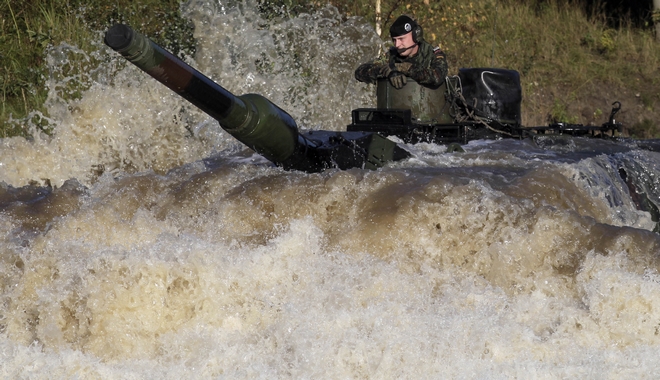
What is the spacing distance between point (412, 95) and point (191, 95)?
3.54 metres

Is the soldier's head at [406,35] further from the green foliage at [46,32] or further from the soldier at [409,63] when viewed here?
the green foliage at [46,32]

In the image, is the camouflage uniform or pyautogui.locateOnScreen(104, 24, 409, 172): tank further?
the camouflage uniform

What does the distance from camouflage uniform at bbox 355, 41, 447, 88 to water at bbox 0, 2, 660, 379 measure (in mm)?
1940

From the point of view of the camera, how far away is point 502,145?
904 cm

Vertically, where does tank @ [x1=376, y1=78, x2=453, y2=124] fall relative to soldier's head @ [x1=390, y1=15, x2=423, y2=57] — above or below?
below

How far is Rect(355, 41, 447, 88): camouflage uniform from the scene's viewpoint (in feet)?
30.0

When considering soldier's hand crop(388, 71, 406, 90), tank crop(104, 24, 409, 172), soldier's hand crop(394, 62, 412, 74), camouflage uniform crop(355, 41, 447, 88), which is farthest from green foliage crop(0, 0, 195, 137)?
tank crop(104, 24, 409, 172)

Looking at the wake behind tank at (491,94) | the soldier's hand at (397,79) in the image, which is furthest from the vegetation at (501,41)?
the soldier's hand at (397,79)

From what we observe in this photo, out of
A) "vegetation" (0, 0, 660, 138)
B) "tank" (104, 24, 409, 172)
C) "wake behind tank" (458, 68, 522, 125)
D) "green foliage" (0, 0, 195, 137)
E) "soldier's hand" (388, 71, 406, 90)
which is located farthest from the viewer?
"vegetation" (0, 0, 660, 138)

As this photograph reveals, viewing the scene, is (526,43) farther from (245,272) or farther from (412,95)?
(245,272)

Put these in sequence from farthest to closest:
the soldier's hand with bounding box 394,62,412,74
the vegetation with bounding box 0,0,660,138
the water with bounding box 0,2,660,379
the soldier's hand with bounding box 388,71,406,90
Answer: the vegetation with bounding box 0,0,660,138
the soldier's hand with bounding box 394,62,412,74
the soldier's hand with bounding box 388,71,406,90
the water with bounding box 0,2,660,379

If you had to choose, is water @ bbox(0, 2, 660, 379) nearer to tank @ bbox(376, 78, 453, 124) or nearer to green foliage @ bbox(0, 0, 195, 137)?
tank @ bbox(376, 78, 453, 124)

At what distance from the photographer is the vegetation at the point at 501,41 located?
1204cm

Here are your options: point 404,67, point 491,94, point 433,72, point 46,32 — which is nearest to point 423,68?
point 433,72
